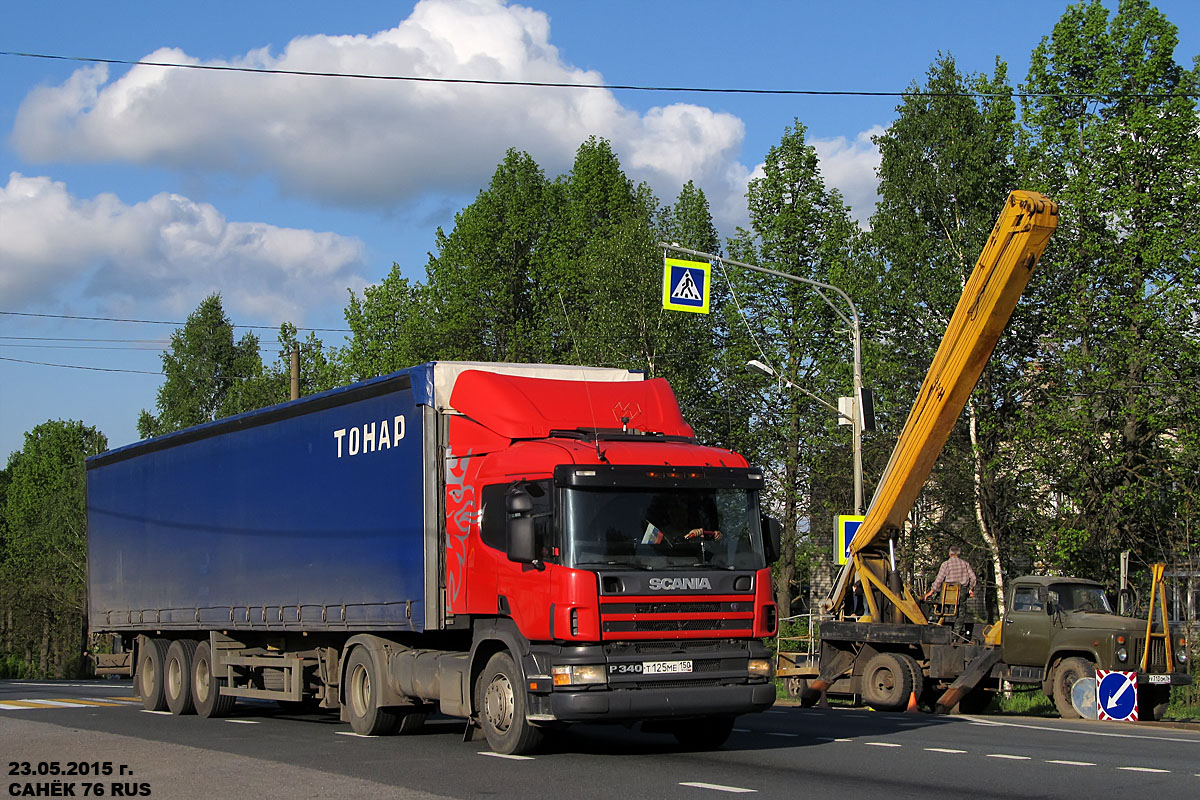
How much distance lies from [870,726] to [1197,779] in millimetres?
5751

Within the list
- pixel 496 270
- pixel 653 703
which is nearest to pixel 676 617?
pixel 653 703

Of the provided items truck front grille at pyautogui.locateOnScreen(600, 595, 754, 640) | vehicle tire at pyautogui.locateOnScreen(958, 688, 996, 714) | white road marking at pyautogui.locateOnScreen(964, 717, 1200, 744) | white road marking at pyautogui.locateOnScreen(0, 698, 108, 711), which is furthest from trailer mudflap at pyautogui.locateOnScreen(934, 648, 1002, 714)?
white road marking at pyautogui.locateOnScreen(0, 698, 108, 711)

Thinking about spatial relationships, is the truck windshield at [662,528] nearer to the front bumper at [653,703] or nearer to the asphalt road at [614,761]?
the front bumper at [653,703]

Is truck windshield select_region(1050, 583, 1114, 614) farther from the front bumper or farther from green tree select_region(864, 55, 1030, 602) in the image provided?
green tree select_region(864, 55, 1030, 602)

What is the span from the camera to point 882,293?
124 ft

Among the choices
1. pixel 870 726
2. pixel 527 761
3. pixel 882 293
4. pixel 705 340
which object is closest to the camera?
pixel 527 761

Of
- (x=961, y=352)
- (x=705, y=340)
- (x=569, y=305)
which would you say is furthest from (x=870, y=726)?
(x=569, y=305)

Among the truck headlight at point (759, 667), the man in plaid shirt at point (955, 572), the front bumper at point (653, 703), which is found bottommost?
the front bumper at point (653, 703)

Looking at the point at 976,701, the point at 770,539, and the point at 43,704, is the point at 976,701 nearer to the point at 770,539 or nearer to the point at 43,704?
the point at 770,539

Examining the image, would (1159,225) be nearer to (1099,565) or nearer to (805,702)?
(1099,565)

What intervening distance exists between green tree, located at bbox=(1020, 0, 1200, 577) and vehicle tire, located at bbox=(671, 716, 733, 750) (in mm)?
19506

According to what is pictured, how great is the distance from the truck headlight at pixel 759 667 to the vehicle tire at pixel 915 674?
870cm

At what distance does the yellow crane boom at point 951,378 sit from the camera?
18.5 m

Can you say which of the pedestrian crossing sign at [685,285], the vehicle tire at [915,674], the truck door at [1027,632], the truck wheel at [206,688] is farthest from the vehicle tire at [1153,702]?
the truck wheel at [206,688]
